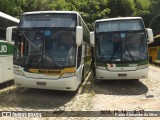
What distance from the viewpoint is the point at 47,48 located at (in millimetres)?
11250

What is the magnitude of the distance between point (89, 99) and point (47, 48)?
2389 mm

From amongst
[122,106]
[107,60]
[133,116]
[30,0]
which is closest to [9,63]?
[107,60]

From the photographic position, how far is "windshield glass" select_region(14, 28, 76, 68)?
11.1m

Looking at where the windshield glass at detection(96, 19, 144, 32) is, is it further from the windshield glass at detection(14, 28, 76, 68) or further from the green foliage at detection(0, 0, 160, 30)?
the green foliage at detection(0, 0, 160, 30)

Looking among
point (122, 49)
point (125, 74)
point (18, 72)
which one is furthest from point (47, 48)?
point (125, 74)

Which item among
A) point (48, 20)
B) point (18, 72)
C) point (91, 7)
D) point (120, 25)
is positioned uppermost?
point (91, 7)

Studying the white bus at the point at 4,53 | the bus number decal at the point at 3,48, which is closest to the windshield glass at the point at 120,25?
the white bus at the point at 4,53

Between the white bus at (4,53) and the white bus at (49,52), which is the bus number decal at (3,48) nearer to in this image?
the white bus at (4,53)

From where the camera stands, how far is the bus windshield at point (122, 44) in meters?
13.9

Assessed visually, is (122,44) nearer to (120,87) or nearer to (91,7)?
(120,87)

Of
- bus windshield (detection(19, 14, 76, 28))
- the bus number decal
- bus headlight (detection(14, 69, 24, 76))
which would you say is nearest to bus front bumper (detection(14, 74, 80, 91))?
bus headlight (detection(14, 69, 24, 76))

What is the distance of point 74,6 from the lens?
36.2 m

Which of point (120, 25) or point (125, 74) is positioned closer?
point (125, 74)

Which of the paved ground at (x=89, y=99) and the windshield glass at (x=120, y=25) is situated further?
the windshield glass at (x=120, y=25)
